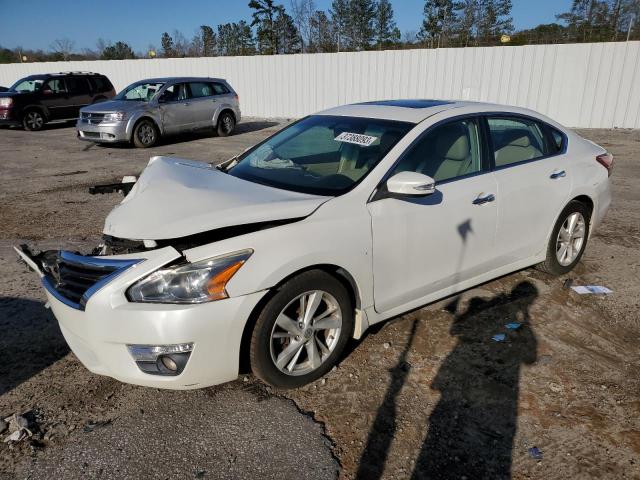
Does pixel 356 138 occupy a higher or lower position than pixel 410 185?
higher

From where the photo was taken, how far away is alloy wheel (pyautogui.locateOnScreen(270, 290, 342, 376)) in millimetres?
2945

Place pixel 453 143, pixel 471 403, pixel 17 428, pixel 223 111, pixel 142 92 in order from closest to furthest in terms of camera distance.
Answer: pixel 17 428 → pixel 471 403 → pixel 453 143 → pixel 142 92 → pixel 223 111

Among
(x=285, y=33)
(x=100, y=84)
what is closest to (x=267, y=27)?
(x=285, y=33)

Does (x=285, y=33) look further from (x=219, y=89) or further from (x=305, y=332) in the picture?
(x=305, y=332)

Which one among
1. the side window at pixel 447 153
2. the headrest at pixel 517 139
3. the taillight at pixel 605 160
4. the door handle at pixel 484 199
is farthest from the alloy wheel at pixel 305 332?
the taillight at pixel 605 160

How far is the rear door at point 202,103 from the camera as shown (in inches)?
564

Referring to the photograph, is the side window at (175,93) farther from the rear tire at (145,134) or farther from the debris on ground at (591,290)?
the debris on ground at (591,290)

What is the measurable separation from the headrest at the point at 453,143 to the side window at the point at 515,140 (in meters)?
0.30

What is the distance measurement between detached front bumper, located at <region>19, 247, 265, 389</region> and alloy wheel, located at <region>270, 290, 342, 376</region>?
Result: 10.6 inches

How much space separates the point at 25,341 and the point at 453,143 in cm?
339

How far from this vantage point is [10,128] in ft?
59.6

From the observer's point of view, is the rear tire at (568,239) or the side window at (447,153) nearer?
the side window at (447,153)

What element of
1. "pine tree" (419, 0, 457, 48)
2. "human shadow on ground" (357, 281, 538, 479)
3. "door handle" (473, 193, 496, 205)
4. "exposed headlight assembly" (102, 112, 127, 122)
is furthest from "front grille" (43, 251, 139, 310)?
"pine tree" (419, 0, 457, 48)

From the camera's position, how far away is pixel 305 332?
9.87 feet
